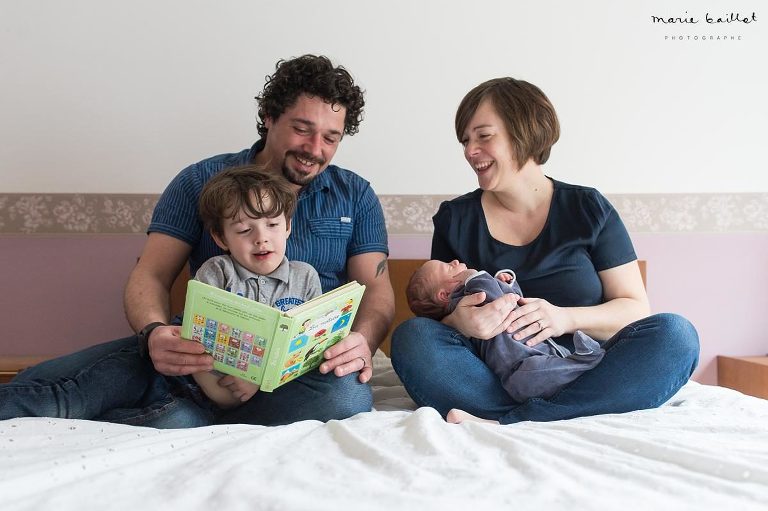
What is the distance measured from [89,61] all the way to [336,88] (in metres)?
1.01

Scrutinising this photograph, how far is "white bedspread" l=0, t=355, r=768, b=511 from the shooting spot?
3.01 ft

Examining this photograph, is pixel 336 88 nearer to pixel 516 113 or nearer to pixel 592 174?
pixel 516 113

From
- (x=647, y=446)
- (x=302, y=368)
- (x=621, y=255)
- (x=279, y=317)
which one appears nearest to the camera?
(x=647, y=446)

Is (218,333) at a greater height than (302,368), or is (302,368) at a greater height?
(218,333)

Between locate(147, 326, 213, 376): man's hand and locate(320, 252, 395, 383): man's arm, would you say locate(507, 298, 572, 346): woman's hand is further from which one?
locate(147, 326, 213, 376): man's hand

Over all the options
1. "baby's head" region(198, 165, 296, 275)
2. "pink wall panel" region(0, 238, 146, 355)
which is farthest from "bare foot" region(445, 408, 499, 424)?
"pink wall panel" region(0, 238, 146, 355)

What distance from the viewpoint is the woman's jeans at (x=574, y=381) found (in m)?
1.54

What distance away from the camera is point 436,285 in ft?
6.02

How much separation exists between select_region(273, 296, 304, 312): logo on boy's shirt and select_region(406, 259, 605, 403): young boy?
0.33m

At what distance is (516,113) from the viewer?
192 cm

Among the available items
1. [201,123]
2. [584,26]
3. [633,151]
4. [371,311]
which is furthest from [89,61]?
[633,151]

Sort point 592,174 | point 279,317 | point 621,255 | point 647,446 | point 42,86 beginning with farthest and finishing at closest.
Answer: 1. point 592,174
2. point 42,86
3. point 621,255
4. point 279,317
5. point 647,446

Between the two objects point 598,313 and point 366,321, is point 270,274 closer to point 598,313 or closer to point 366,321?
point 366,321

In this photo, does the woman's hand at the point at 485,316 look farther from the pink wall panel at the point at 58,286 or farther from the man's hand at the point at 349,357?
the pink wall panel at the point at 58,286
